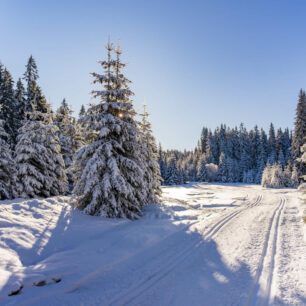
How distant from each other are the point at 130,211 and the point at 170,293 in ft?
24.2

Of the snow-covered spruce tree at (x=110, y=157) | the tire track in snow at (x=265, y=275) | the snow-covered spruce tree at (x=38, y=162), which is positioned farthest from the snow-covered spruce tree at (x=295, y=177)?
the snow-covered spruce tree at (x=38, y=162)

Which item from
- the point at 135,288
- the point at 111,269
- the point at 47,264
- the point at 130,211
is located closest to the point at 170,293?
the point at 135,288

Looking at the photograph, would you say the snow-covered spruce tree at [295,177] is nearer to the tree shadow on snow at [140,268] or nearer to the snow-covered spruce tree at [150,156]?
the snow-covered spruce tree at [150,156]

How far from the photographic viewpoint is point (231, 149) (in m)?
104

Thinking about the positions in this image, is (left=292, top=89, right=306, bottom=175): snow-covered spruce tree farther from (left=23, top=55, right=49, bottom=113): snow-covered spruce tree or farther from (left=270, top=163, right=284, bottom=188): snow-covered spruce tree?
(left=23, top=55, right=49, bottom=113): snow-covered spruce tree

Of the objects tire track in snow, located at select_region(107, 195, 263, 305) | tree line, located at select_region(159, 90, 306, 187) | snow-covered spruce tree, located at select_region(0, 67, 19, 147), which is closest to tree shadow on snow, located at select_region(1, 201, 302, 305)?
tire track in snow, located at select_region(107, 195, 263, 305)

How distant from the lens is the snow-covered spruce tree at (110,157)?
37.0 ft

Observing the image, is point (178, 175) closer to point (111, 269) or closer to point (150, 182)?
point (150, 182)

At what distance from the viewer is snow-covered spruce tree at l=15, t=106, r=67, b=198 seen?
16094 millimetres

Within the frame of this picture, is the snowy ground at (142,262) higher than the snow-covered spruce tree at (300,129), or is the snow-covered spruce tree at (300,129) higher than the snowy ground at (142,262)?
the snow-covered spruce tree at (300,129)

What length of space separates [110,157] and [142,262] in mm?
6597

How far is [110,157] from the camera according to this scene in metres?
11.7

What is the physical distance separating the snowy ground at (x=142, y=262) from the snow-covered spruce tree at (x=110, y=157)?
1.47 meters

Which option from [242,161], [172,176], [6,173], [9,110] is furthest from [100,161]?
[242,161]
